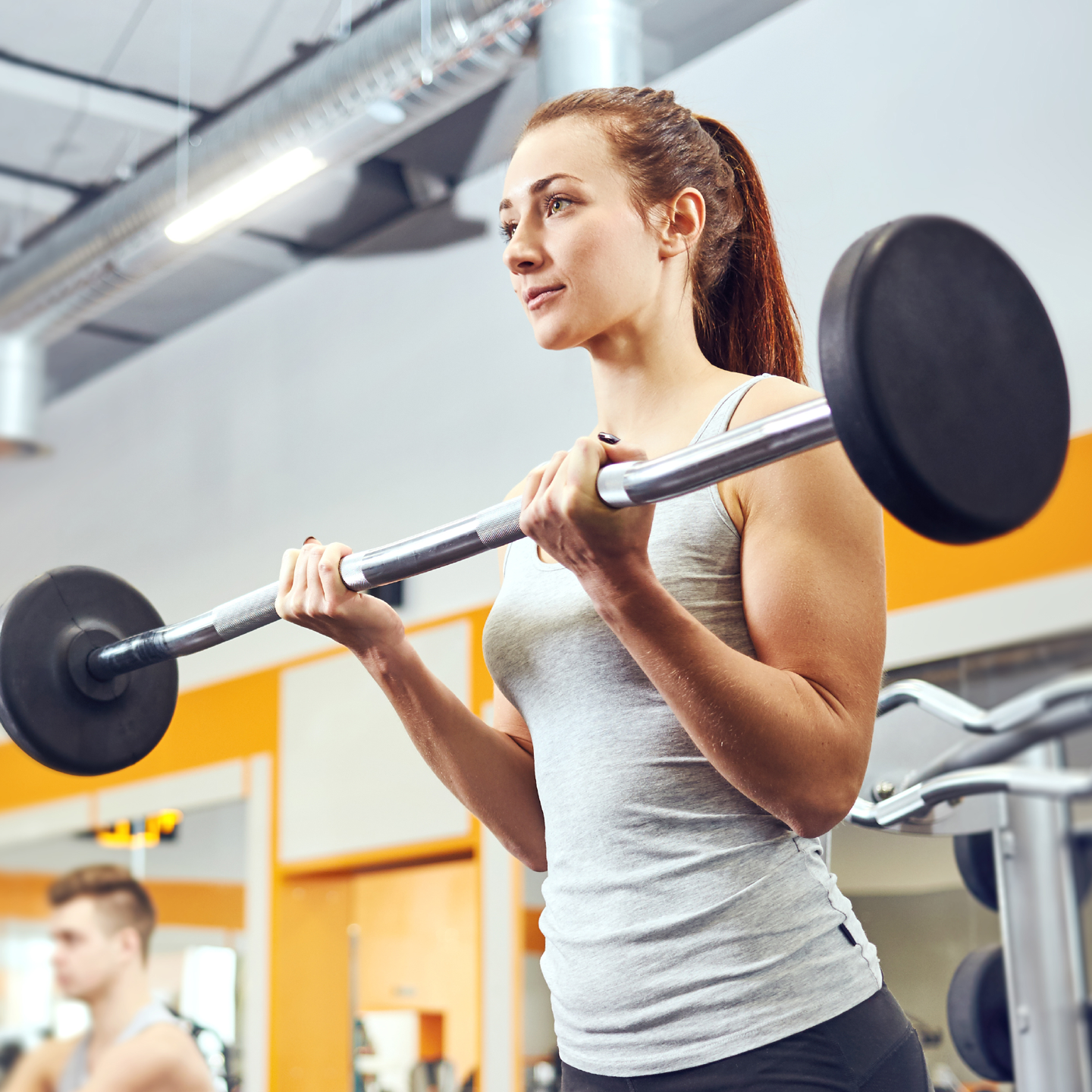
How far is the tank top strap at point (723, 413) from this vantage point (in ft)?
3.37

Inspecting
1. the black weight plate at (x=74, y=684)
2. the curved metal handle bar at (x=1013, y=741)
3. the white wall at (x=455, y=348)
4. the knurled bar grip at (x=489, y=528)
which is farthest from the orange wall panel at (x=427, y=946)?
the knurled bar grip at (x=489, y=528)

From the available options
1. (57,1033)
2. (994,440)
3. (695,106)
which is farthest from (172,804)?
(994,440)

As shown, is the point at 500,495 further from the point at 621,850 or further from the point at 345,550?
the point at 621,850

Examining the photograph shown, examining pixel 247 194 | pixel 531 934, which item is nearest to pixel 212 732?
pixel 531 934

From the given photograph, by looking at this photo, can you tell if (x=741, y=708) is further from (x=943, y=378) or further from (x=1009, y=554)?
(x=1009, y=554)

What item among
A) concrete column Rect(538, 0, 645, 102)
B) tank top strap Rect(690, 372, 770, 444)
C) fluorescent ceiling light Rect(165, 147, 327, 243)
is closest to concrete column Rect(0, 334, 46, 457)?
fluorescent ceiling light Rect(165, 147, 327, 243)

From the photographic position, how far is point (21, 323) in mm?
4582

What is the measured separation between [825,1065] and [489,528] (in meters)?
0.45

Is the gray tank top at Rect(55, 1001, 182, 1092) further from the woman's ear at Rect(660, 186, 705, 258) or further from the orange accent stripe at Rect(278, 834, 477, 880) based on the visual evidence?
the woman's ear at Rect(660, 186, 705, 258)

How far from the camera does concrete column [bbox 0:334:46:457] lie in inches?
186

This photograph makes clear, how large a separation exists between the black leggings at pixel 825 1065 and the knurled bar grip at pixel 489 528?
0.38 meters

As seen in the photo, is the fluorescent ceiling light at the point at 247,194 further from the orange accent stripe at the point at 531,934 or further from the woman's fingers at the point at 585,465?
the woman's fingers at the point at 585,465

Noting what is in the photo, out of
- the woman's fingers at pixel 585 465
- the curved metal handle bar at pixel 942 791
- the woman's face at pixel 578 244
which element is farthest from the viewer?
the curved metal handle bar at pixel 942 791

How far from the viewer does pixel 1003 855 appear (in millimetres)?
1794
